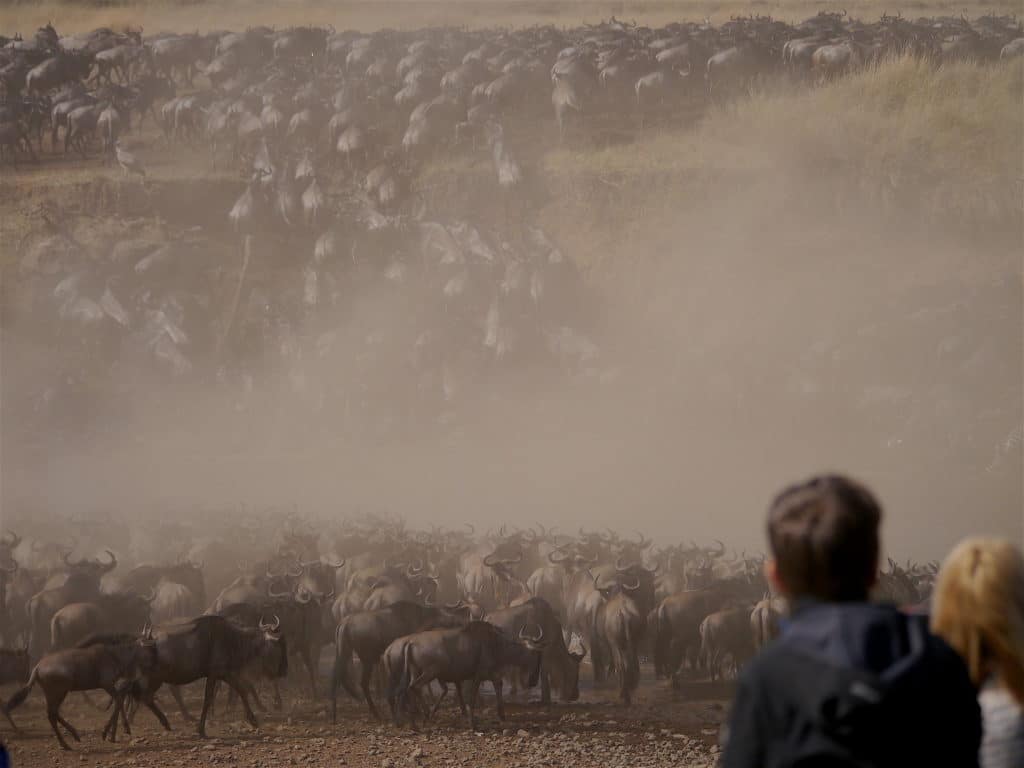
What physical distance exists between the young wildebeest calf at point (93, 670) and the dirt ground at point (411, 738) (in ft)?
1.29

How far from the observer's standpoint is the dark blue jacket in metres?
2.55

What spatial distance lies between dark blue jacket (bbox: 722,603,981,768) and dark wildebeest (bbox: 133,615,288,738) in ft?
32.0

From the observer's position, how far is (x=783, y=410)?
27625 millimetres

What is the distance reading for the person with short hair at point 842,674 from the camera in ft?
8.40

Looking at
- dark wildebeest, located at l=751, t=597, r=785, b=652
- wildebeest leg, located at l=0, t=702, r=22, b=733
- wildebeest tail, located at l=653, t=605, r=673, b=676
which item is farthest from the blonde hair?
wildebeest leg, located at l=0, t=702, r=22, b=733

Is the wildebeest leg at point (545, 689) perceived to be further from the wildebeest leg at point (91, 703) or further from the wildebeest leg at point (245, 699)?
the wildebeest leg at point (91, 703)

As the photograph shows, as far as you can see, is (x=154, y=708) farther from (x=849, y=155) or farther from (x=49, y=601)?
(x=849, y=155)

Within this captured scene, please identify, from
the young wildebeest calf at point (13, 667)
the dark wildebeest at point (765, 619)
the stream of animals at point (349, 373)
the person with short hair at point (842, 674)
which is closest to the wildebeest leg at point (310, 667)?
the stream of animals at point (349, 373)

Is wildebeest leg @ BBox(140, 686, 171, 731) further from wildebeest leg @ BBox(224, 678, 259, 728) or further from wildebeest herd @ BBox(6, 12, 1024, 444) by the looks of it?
wildebeest herd @ BBox(6, 12, 1024, 444)

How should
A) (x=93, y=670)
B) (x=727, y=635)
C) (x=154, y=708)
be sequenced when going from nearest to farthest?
(x=93, y=670)
(x=154, y=708)
(x=727, y=635)

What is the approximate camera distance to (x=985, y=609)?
2.90m

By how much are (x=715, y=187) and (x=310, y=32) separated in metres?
15.8

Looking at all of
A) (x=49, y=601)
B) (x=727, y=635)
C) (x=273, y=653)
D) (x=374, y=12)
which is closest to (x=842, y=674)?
(x=273, y=653)

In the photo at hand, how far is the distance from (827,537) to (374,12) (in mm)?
43719
